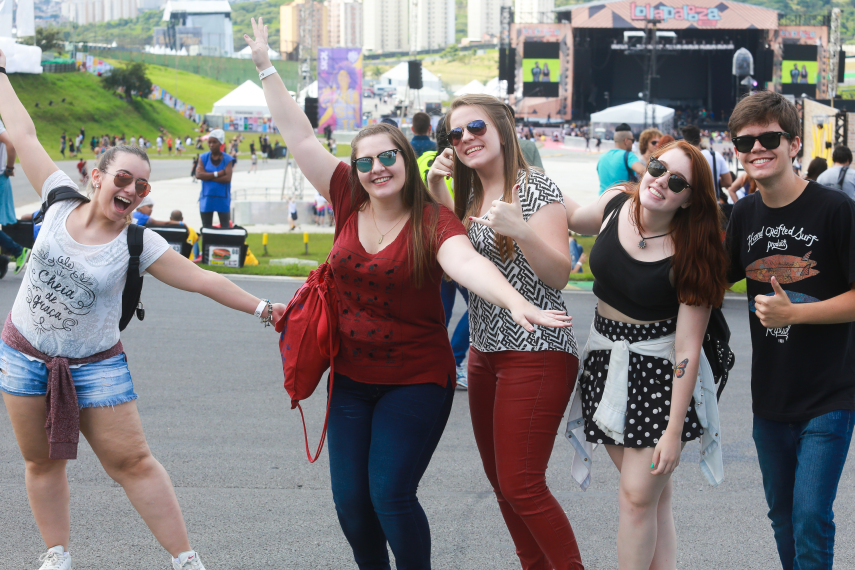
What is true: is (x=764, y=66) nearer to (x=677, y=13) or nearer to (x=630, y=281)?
(x=677, y=13)

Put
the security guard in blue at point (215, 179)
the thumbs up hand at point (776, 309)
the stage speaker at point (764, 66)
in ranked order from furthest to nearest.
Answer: the stage speaker at point (764, 66) < the security guard in blue at point (215, 179) < the thumbs up hand at point (776, 309)

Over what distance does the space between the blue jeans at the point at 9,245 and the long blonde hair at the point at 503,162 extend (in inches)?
350

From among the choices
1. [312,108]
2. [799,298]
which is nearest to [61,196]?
[799,298]

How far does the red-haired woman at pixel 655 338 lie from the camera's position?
274 centimetres

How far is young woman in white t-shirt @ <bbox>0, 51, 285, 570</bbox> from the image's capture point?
3.08 m

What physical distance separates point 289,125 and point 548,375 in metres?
1.46

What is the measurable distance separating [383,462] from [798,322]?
1.49m

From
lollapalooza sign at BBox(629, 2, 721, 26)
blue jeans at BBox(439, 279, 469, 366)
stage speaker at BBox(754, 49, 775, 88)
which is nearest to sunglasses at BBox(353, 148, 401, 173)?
blue jeans at BBox(439, 279, 469, 366)

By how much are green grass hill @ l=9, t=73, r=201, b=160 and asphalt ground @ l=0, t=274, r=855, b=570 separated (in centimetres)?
5039

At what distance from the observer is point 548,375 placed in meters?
2.93

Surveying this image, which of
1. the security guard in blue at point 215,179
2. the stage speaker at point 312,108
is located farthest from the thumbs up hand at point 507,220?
the stage speaker at point 312,108

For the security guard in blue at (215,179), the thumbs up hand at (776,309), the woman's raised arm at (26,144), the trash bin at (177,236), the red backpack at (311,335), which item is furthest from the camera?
the security guard in blue at (215,179)

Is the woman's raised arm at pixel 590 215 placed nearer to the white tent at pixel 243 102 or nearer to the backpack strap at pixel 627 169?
the backpack strap at pixel 627 169

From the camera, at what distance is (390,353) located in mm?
2955
